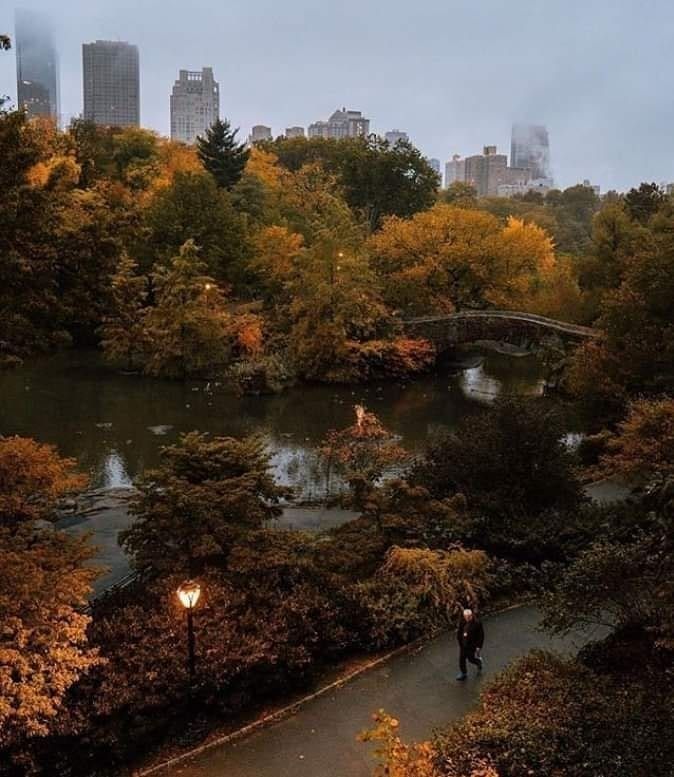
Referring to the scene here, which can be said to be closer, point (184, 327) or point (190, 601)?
point (190, 601)

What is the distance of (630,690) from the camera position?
25.4 feet

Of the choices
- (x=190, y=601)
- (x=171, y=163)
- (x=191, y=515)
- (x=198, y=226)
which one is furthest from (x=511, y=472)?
(x=171, y=163)

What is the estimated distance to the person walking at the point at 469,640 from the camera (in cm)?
912

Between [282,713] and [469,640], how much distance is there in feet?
7.48

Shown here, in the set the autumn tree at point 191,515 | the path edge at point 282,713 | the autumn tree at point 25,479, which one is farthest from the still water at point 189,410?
the path edge at point 282,713

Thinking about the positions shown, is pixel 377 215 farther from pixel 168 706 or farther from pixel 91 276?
pixel 168 706

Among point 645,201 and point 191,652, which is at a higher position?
point 645,201

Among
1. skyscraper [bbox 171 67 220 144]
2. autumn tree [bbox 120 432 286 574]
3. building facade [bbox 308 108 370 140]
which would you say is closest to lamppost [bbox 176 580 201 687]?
autumn tree [bbox 120 432 286 574]

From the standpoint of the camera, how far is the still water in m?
21.4

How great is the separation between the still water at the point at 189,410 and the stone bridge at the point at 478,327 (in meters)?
1.66

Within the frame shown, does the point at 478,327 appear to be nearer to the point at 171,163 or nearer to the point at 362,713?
the point at 171,163

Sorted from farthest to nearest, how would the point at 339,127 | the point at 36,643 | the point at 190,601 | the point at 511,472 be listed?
the point at 339,127
the point at 511,472
the point at 190,601
the point at 36,643

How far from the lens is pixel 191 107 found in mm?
194000

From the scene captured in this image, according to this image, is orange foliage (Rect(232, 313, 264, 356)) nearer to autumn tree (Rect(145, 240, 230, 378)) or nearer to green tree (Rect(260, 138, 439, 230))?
autumn tree (Rect(145, 240, 230, 378))
